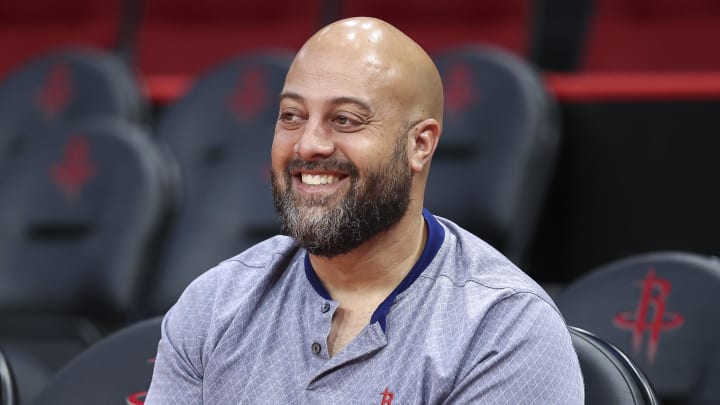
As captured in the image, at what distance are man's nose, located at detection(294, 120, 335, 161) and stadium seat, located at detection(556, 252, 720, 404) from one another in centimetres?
30

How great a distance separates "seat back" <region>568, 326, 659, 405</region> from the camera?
753mm

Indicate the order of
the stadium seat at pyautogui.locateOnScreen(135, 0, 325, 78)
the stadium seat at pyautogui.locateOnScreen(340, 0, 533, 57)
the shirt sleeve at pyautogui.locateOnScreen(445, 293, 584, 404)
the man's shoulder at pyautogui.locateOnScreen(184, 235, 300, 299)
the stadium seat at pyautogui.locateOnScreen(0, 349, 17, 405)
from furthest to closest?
the stadium seat at pyautogui.locateOnScreen(135, 0, 325, 78) < the stadium seat at pyautogui.locateOnScreen(340, 0, 533, 57) < the stadium seat at pyautogui.locateOnScreen(0, 349, 17, 405) < the man's shoulder at pyautogui.locateOnScreen(184, 235, 300, 299) < the shirt sleeve at pyautogui.locateOnScreen(445, 293, 584, 404)

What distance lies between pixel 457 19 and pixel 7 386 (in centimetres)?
134

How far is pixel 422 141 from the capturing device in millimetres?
786

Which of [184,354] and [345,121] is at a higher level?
[345,121]

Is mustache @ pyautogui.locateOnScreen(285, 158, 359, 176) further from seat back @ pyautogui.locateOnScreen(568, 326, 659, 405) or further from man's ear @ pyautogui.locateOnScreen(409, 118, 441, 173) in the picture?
seat back @ pyautogui.locateOnScreen(568, 326, 659, 405)

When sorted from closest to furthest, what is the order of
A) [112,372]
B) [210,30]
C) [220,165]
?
[112,372] → [220,165] → [210,30]

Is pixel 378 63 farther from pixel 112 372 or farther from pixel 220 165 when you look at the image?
pixel 220 165

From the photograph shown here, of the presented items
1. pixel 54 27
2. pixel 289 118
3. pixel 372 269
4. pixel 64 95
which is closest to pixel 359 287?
pixel 372 269

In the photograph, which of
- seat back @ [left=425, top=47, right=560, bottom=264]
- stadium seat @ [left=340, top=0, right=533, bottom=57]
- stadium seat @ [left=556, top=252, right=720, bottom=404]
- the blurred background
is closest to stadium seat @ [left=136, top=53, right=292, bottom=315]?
the blurred background

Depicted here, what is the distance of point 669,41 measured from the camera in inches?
76.0

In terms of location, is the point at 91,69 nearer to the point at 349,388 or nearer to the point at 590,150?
the point at 590,150

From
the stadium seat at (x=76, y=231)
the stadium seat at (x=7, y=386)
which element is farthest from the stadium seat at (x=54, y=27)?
the stadium seat at (x=7, y=386)

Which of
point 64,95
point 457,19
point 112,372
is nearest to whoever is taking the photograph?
point 112,372
